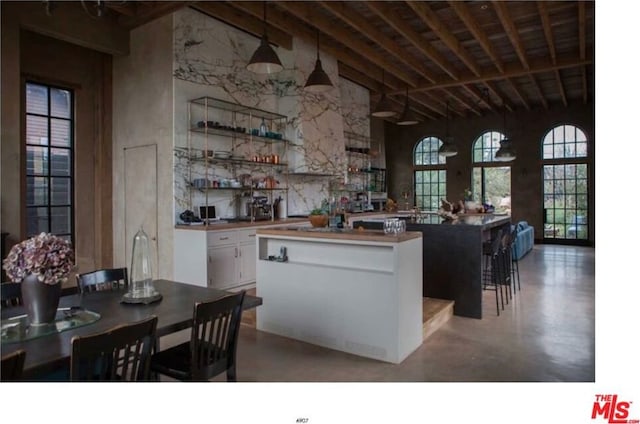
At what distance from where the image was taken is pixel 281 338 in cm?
356

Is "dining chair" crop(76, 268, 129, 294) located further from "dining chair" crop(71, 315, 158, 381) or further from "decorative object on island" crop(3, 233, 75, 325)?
"dining chair" crop(71, 315, 158, 381)

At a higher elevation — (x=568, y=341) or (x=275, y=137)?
(x=275, y=137)

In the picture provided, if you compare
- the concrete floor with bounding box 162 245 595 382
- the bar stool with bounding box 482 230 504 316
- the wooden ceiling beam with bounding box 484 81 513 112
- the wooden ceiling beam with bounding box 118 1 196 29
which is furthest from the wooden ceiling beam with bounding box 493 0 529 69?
the wooden ceiling beam with bounding box 118 1 196 29

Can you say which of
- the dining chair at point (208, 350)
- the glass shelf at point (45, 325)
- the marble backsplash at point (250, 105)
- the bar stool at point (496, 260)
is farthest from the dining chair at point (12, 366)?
the bar stool at point (496, 260)

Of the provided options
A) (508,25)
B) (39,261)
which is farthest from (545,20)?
(39,261)

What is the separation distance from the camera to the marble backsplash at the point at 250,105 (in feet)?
16.8

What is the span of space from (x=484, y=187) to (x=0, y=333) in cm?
1161

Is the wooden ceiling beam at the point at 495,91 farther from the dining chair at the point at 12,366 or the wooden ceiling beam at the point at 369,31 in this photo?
the dining chair at the point at 12,366

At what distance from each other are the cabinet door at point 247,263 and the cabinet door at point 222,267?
107 mm

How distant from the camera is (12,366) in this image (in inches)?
51.8
